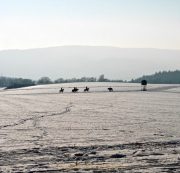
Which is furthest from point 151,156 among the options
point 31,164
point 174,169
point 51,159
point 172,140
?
point 31,164

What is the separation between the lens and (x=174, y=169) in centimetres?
844

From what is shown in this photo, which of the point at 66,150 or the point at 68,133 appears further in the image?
the point at 68,133

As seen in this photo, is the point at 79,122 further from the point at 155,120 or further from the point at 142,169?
the point at 142,169

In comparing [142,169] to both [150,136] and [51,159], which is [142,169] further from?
[150,136]

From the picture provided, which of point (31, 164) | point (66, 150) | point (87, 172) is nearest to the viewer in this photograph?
point (87, 172)

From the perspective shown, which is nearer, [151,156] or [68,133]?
[151,156]

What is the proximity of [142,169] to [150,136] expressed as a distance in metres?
4.93

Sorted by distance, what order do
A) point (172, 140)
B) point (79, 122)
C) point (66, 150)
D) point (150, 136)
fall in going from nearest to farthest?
point (66, 150) < point (172, 140) < point (150, 136) < point (79, 122)

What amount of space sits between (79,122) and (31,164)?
851cm

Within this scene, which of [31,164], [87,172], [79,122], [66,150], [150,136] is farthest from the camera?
[79,122]

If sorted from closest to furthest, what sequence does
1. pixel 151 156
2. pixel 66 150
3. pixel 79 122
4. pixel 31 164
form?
1. pixel 31 164
2. pixel 151 156
3. pixel 66 150
4. pixel 79 122

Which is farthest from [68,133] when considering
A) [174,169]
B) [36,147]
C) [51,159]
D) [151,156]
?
[174,169]

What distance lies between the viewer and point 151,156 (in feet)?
32.5

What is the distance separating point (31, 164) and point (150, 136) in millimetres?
6745
